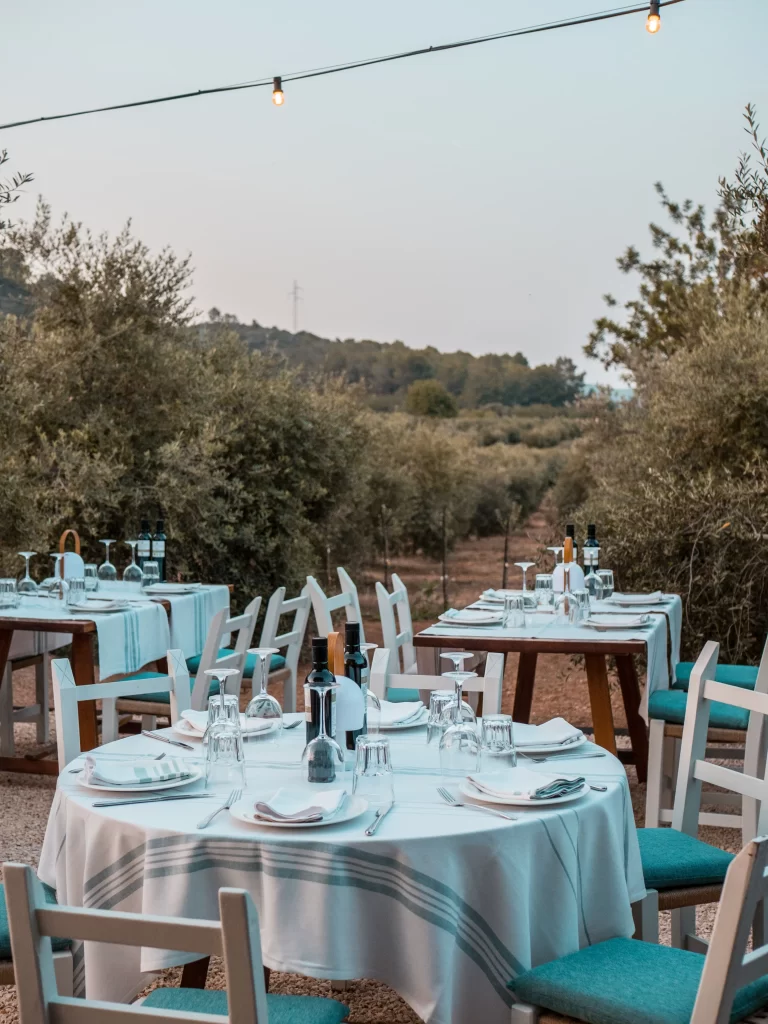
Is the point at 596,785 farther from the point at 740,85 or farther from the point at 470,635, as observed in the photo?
the point at 740,85

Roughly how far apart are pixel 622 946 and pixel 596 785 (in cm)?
32

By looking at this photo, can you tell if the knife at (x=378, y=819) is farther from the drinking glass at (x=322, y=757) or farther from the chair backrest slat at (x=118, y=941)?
the chair backrest slat at (x=118, y=941)

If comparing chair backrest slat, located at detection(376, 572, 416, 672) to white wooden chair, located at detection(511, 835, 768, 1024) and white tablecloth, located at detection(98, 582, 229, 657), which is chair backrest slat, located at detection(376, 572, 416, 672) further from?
white wooden chair, located at detection(511, 835, 768, 1024)

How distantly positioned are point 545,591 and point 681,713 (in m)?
1.36

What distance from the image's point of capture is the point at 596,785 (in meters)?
2.31

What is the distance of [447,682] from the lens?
3.07m

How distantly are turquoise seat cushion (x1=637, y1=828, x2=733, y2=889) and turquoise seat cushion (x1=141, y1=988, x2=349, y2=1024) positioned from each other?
941 mm

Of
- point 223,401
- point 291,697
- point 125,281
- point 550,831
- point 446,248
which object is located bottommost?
point 291,697

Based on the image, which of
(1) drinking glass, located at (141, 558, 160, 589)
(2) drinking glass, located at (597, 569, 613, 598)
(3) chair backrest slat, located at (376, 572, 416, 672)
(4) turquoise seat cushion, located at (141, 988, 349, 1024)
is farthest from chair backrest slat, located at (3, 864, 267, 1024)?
(1) drinking glass, located at (141, 558, 160, 589)

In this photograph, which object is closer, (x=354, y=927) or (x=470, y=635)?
(x=354, y=927)

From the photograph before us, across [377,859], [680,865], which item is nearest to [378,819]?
[377,859]

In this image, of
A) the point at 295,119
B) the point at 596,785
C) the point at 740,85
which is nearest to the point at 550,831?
the point at 596,785

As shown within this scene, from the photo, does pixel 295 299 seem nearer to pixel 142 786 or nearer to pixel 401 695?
pixel 401 695

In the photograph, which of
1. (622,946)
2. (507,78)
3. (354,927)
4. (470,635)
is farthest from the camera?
(507,78)
